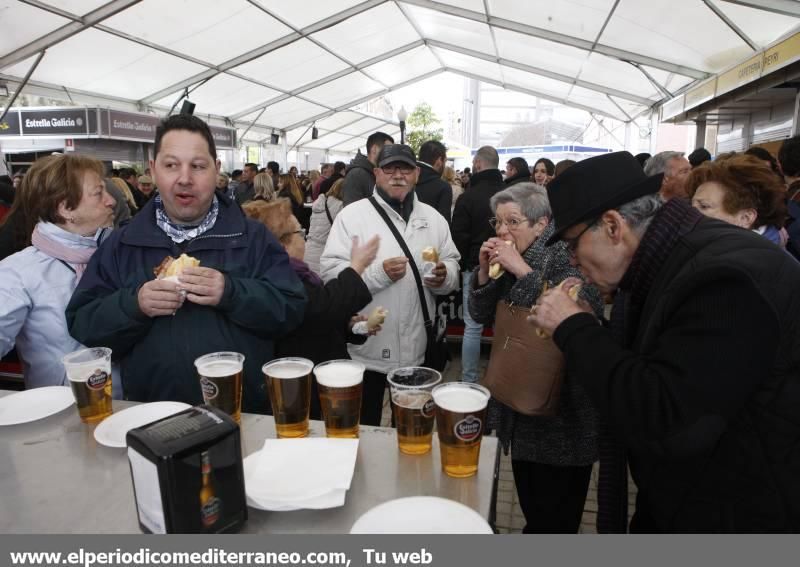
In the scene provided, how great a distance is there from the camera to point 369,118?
25.7m

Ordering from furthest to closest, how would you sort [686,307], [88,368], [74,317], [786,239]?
1. [786,239]
2. [74,317]
3. [88,368]
4. [686,307]

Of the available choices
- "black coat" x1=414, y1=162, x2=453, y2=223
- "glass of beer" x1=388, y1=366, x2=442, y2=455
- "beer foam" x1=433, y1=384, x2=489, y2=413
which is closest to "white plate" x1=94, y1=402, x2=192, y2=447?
"glass of beer" x1=388, y1=366, x2=442, y2=455

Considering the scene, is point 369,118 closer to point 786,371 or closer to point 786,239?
point 786,239

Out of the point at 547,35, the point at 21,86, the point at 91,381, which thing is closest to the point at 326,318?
the point at 91,381

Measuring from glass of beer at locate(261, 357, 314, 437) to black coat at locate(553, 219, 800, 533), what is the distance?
645 mm

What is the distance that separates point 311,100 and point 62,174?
17.7 metres

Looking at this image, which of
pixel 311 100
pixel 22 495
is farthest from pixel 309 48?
pixel 22 495

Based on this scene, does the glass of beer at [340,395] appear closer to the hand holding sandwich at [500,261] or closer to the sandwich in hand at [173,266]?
the sandwich in hand at [173,266]

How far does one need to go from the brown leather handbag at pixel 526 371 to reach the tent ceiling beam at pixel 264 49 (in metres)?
11.6

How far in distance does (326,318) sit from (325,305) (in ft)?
0.19

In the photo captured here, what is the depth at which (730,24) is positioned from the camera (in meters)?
7.33

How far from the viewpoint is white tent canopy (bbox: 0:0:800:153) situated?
8328 mm
